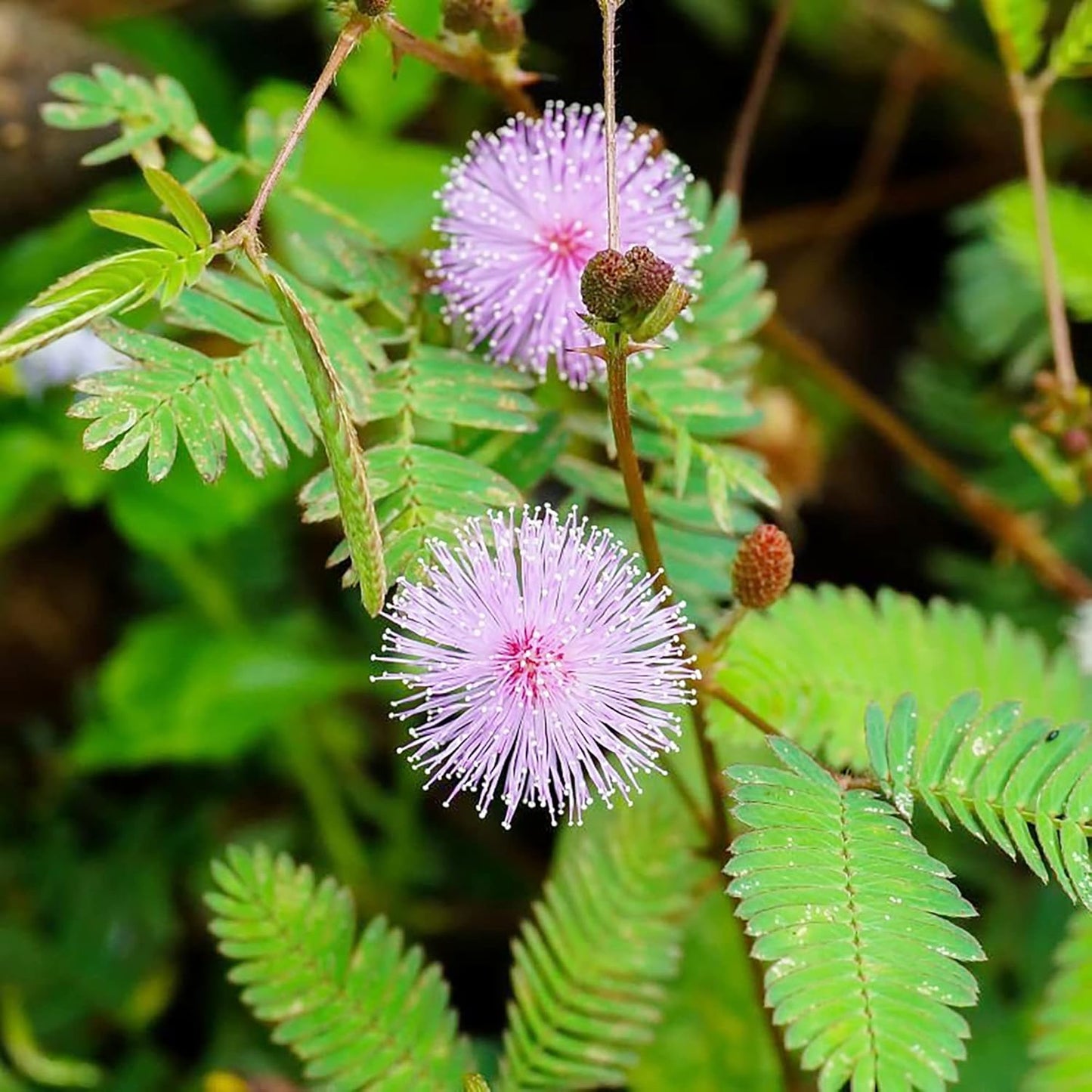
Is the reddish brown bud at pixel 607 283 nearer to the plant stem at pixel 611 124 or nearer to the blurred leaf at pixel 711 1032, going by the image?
the plant stem at pixel 611 124

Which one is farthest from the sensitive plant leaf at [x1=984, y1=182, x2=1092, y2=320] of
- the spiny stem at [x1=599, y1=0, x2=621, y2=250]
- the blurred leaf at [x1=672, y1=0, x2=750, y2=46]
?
the spiny stem at [x1=599, y1=0, x2=621, y2=250]

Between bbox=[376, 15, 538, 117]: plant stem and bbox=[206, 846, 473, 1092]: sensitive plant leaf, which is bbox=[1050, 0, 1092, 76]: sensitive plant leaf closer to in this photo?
bbox=[376, 15, 538, 117]: plant stem

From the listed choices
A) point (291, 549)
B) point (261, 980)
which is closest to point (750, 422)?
point (261, 980)

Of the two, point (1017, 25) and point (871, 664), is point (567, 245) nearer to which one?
point (871, 664)


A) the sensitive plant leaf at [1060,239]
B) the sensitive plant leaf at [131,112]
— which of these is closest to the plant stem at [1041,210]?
the sensitive plant leaf at [1060,239]

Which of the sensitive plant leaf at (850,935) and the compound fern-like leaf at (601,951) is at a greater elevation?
the sensitive plant leaf at (850,935)

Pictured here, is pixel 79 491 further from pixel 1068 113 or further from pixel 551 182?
pixel 1068 113

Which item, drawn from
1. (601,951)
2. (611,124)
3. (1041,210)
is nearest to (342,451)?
(611,124)
